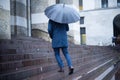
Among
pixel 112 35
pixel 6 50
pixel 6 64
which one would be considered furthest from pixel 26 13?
pixel 112 35

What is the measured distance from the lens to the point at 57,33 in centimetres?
642

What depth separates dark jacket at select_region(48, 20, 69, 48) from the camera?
6367mm

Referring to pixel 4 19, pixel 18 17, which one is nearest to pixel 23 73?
pixel 4 19

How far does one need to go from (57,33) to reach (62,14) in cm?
51

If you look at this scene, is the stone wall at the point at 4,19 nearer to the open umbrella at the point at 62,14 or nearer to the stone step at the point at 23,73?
the stone step at the point at 23,73

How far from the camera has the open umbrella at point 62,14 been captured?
6.27 metres

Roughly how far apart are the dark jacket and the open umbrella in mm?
225

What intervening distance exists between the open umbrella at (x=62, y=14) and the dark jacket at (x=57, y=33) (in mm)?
225

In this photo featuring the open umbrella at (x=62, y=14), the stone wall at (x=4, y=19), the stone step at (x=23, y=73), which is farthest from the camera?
the stone wall at (x=4, y=19)

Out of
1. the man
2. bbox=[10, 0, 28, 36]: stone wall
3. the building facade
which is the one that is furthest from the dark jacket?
the building facade

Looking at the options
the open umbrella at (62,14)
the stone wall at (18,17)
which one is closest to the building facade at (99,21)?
the stone wall at (18,17)

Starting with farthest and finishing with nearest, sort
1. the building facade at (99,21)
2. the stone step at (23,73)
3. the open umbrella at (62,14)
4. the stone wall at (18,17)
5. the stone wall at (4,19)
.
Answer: the building facade at (99,21), the stone wall at (18,17), the stone wall at (4,19), the open umbrella at (62,14), the stone step at (23,73)

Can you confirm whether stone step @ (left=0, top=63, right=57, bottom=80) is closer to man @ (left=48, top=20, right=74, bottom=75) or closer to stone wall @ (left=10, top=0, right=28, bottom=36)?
man @ (left=48, top=20, right=74, bottom=75)

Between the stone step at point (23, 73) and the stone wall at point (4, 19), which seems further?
the stone wall at point (4, 19)
